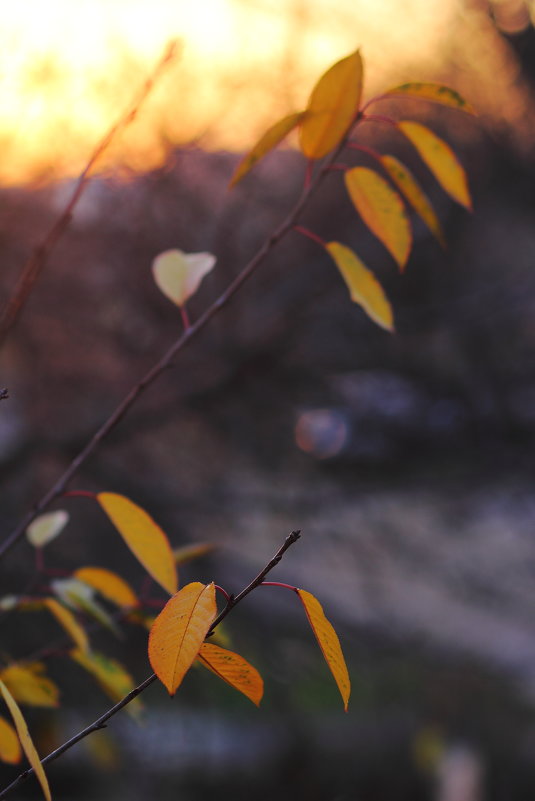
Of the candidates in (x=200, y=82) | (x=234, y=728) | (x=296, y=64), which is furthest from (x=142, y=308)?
(x=234, y=728)

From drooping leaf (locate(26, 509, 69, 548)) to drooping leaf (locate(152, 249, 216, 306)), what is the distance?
158 mm

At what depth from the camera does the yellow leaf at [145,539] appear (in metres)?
0.38

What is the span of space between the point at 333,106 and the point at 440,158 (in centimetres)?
8

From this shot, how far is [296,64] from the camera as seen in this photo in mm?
1394

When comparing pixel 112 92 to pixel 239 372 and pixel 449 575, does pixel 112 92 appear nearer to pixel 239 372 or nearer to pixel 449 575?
pixel 239 372

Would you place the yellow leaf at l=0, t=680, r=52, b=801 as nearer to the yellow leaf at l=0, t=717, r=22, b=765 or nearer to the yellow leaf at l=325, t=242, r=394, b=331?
the yellow leaf at l=0, t=717, r=22, b=765

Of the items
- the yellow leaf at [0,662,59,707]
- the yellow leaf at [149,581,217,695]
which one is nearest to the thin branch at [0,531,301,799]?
the yellow leaf at [149,581,217,695]

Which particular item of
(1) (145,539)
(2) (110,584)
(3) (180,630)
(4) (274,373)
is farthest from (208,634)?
(4) (274,373)

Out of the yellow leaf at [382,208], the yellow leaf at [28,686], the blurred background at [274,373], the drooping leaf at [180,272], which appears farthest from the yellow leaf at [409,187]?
the blurred background at [274,373]

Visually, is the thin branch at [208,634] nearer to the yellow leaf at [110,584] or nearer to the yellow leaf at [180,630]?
the yellow leaf at [180,630]

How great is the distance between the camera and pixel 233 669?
291 millimetres

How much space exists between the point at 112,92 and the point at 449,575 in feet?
5.02

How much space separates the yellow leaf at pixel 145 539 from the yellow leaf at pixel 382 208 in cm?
19

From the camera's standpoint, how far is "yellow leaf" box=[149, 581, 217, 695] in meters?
0.26
